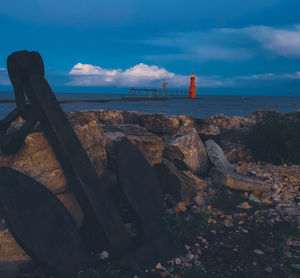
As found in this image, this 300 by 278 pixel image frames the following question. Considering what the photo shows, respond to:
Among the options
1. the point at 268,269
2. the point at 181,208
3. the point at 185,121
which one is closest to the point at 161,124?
the point at 185,121

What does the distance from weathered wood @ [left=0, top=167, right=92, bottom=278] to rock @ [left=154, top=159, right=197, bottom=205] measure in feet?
5.15

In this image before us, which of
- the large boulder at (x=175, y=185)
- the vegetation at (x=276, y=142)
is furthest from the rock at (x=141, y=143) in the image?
the vegetation at (x=276, y=142)

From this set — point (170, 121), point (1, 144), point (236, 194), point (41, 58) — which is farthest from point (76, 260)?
point (170, 121)

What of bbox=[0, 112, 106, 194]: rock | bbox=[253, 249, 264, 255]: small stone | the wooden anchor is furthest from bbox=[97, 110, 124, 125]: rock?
bbox=[253, 249, 264, 255]: small stone

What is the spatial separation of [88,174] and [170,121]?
10.0 ft

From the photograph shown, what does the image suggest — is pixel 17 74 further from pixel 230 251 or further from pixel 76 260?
pixel 230 251

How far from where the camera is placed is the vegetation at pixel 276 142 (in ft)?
17.0

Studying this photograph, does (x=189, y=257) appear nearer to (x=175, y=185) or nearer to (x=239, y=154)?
(x=175, y=185)

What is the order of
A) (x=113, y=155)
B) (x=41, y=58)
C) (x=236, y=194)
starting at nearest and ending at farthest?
(x=41, y=58) < (x=113, y=155) < (x=236, y=194)

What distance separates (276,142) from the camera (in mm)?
5453

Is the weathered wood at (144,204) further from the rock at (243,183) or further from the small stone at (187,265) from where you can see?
the rock at (243,183)

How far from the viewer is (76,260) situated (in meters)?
2.14

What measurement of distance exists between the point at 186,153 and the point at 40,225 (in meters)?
2.62

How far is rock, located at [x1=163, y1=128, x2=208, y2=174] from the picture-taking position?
14.2 feet
